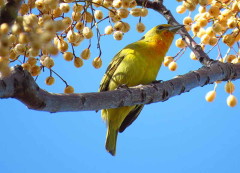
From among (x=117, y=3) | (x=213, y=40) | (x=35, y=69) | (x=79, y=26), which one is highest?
(x=213, y=40)

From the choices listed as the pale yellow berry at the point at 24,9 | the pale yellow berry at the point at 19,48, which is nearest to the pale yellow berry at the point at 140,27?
the pale yellow berry at the point at 24,9

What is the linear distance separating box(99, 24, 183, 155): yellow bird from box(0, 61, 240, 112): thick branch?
803 mm

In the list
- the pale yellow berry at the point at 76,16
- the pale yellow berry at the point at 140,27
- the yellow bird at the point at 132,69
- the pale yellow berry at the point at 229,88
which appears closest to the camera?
the pale yellow berry at the point at 76,16

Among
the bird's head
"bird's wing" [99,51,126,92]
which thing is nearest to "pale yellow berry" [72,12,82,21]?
"bird's wing" [99,51,126,92]

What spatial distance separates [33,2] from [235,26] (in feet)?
5.04

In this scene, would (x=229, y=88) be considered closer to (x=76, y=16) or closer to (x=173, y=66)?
(x=173, y=66)

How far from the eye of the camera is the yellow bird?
4.00 metres

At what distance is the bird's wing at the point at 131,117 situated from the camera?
4422mm

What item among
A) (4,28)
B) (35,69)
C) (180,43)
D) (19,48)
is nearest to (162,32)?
(180,43)

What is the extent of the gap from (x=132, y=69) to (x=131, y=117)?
713 mm

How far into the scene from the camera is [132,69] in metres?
4.00

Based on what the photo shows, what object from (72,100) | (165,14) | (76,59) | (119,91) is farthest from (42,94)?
(165,14)

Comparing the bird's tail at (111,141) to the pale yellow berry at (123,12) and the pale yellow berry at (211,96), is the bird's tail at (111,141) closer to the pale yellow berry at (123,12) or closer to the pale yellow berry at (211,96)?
the pale yellow berry at (211,96)

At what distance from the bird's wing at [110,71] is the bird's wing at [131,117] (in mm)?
529
